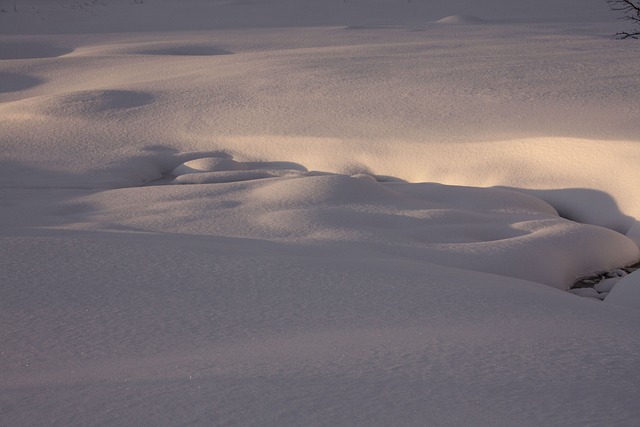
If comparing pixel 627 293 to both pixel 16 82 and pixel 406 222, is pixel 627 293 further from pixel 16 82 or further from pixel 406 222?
pixel 16 82

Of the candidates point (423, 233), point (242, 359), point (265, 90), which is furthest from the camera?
point (265, 90)

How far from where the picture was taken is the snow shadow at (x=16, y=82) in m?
4.52

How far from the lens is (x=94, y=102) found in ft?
12.5

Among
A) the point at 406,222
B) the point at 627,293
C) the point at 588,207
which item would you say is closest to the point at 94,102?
the point at 406,222

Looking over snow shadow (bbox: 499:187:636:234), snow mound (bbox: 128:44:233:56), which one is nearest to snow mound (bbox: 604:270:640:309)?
snow shadow (bbox: 499:187:636:234)

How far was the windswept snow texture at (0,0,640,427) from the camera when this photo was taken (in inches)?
38.7

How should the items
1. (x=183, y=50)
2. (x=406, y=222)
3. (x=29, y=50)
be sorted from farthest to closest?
(x=29, y=50) → (x=183, y=50) → (x=406, y=222)

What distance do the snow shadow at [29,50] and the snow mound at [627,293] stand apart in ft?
16.3

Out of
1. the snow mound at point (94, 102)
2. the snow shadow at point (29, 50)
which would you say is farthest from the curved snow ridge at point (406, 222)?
the snow shadow at point (29, 50)

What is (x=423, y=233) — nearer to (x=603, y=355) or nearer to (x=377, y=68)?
(x=603, y=355)

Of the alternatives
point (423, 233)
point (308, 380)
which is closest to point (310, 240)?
point (423, 233)

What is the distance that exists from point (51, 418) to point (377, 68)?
340 cm

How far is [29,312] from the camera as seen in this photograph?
1.31 meters

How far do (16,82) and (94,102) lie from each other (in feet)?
3.73
